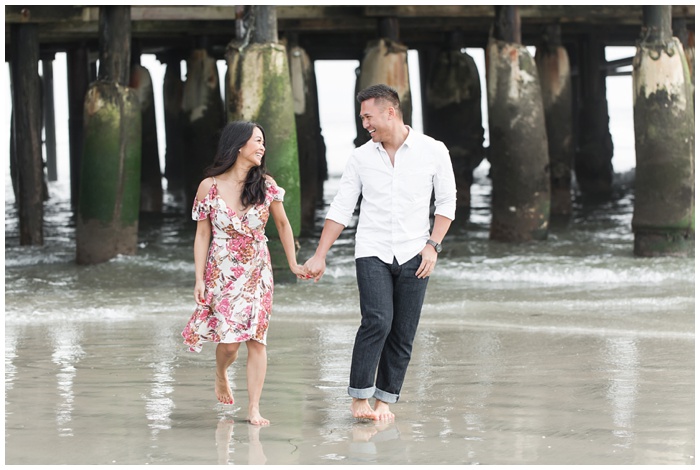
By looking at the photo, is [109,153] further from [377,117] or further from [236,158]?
[377,117]

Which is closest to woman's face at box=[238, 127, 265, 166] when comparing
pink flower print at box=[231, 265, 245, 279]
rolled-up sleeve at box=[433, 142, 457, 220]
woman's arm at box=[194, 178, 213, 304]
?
woman's arm at box=[194, 178, 213, 304]

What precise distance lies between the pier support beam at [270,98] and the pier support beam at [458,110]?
28.0ft

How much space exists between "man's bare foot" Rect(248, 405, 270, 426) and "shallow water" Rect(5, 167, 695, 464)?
4 centimetres

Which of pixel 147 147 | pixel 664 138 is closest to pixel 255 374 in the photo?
pixel 664 138

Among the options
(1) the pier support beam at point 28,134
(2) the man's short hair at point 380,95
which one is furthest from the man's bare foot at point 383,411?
(1) the pier support beam at point 28,134

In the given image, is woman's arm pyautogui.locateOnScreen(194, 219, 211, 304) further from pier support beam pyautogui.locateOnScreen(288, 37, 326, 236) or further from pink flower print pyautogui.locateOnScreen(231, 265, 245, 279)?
pier support beam pyautogui.locateOnScreen(288, 37, 326, 236)

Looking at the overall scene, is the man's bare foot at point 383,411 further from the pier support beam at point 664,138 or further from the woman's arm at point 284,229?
the pier support beam at point 664,138

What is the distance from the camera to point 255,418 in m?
5.02

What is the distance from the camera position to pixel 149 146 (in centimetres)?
1898

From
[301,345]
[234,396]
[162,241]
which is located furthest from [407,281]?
[162,241]

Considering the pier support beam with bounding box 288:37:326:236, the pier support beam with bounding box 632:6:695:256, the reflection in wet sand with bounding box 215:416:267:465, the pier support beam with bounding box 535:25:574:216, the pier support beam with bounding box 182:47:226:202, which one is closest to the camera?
the reflection in wet sand with bounding box 215:416:267:465

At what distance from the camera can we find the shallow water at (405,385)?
4664 mm

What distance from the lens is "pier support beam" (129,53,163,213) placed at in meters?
18.6

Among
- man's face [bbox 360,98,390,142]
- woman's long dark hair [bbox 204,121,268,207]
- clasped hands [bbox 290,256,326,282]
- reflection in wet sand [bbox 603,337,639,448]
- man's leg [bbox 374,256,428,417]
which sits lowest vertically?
reflection in wet sand [bbox 603,337,639,448]
